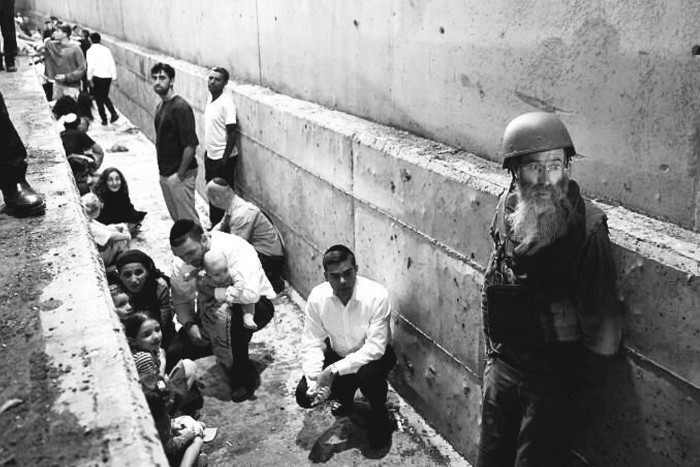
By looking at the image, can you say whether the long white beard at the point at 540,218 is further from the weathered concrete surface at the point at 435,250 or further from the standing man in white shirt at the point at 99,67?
the standing man in white shirt at the point at 99,67

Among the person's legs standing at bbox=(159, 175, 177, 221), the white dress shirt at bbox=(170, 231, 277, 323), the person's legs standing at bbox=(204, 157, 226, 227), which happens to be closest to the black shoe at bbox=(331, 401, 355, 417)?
the white dress shirt at bbox=(170, 231, 277, 323)

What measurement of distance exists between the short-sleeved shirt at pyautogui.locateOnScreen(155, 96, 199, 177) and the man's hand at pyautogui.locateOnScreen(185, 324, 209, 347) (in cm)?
268

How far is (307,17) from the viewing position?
589cm

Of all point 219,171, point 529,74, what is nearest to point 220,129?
point 219,171

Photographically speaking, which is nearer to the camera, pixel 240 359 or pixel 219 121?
pixel 240 359

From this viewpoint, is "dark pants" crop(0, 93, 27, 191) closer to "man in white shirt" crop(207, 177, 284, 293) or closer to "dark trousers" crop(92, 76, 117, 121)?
"man in white shirt" crop(207, 177, 284, 293)

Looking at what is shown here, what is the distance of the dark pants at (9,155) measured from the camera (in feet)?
12.6

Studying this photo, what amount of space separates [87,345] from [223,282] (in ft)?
7.84

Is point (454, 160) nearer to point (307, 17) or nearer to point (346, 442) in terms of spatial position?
point (346, 442)

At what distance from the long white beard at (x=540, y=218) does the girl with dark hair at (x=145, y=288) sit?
113 inches

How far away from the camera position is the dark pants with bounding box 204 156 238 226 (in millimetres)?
7434

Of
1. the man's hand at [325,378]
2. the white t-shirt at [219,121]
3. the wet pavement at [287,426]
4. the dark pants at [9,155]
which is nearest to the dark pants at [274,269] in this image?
the wet pavement at [287,426]

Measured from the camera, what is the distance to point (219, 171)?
759 cm

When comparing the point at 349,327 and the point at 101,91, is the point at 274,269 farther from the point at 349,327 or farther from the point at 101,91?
the point at 101,91
